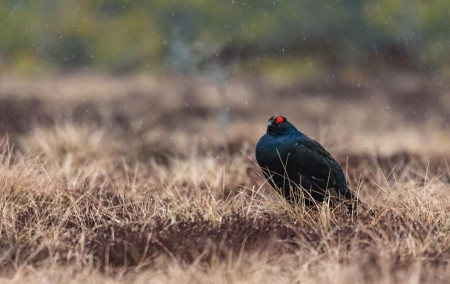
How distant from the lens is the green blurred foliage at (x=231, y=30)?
27.5 m

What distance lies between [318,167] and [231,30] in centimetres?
2384

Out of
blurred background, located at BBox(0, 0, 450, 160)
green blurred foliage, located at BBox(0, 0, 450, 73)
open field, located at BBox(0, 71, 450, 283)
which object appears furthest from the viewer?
green blurred foliage, located at BBox(0, 0, 450, 73)

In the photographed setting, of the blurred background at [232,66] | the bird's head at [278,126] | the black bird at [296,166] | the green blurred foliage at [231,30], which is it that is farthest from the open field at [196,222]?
the green blurred foliage at [231,30]

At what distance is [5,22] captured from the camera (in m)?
31.4

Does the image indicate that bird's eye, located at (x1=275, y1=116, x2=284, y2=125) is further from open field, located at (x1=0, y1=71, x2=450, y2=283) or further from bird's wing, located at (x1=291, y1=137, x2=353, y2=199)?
open field, located at (x1=0, y1=71, x2=450, y2=283)

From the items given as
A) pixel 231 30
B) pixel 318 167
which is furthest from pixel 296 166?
pixel 231 30

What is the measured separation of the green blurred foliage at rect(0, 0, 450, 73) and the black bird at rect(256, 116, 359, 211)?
19.1m

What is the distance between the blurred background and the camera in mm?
15070

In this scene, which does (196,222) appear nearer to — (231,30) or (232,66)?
(232,66)

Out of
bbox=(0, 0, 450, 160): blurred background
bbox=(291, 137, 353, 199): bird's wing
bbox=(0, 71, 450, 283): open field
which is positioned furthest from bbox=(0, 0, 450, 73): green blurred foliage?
bbox=(291, 137, 353, 199): bird's wing

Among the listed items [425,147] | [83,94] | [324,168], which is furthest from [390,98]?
[324,168]

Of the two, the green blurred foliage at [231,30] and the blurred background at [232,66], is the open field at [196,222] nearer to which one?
the blurred background at [232,66]

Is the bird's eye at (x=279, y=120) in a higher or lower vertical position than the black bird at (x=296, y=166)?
higher

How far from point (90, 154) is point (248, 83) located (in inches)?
578
